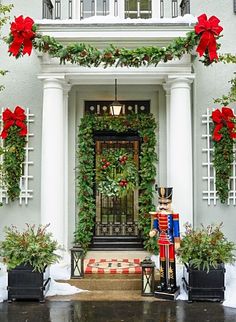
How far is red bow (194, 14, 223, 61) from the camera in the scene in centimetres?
754

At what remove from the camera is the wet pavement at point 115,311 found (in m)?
6.29

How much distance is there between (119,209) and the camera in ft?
32.1

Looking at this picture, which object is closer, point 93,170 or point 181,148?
point 181,148

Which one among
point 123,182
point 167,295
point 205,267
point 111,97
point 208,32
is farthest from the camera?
point 111,97

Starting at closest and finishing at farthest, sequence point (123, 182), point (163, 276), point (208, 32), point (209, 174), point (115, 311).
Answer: point (115, 311)
point (163, 276)
point (208, 32)
point (209, 174)
point (123, 182)

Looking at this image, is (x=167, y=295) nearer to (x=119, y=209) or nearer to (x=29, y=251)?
(x=29, y=251)

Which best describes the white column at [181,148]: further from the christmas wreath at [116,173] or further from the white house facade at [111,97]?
the christmas wreath at [116,173]

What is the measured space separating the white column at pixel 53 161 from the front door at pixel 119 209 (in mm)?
1444

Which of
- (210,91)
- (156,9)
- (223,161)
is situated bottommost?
(223,161)

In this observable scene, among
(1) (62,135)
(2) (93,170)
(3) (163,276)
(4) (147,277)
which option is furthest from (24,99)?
(3) (163,276)

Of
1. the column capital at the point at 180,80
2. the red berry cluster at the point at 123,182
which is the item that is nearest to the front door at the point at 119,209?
the red berry cluster at the point at 123,182

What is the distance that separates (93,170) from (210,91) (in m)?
3.01

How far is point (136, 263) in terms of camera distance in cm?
885

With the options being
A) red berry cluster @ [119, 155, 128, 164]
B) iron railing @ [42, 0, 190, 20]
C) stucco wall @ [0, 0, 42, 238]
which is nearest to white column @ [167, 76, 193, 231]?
red berry cluster @ [119, 155, 128, 164]
